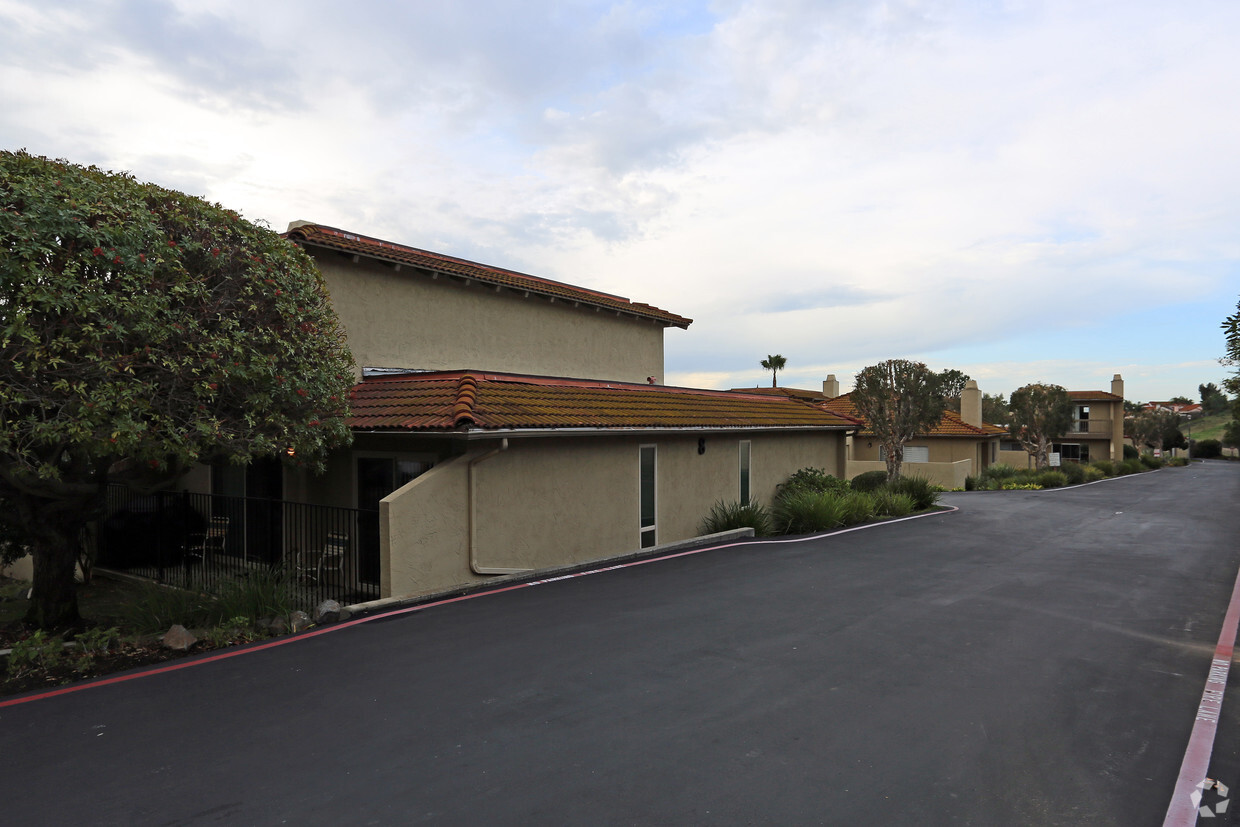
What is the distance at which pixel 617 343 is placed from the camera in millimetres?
21953

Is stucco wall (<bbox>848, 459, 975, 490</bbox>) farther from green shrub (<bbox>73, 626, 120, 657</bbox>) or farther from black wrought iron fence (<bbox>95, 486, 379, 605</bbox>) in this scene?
green shrub (<bbox>73, 626, 120, 657</bbox>)

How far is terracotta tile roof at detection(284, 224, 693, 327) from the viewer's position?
1439cm

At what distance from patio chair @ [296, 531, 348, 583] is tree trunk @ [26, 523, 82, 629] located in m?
3.05

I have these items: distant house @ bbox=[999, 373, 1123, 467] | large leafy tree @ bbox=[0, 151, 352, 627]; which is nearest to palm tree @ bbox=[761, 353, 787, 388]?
distant house @ bbox=[999, 373, 1123, 467]

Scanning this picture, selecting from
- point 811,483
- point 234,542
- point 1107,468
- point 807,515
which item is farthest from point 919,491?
point 1107,468

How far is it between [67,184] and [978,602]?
12812mm

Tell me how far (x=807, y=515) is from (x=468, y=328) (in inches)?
382

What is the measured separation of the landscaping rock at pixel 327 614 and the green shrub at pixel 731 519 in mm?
9052

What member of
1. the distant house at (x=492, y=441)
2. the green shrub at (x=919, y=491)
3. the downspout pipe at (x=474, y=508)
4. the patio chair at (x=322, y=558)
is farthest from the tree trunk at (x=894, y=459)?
the patio chair at (x=322, y=558)

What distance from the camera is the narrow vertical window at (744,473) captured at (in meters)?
17.8

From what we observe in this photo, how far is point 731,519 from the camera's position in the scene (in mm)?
16250

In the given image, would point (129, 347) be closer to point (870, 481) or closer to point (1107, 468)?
point (870, 481)

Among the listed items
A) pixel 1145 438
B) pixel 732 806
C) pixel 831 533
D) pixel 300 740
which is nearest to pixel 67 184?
pixel 300 740

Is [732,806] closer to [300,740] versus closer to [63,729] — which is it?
[300,740]
